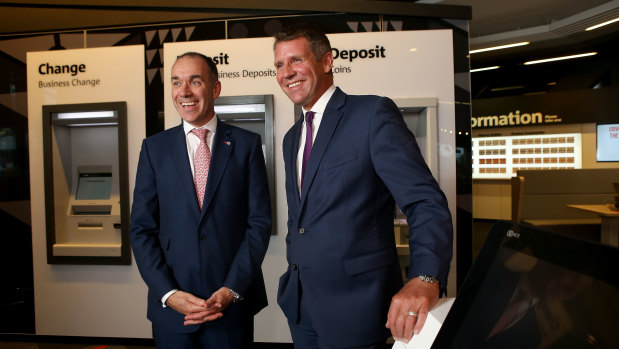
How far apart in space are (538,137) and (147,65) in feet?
31.1

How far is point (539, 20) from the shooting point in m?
7.24

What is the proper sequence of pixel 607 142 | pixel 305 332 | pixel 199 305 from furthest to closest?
1. pixel 607 142
2. pixel 199 305
3. pixel 305 332

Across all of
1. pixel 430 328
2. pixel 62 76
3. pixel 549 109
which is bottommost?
pixel 430 328

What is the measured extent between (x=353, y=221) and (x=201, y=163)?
0.88 m

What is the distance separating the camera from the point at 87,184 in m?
3.70

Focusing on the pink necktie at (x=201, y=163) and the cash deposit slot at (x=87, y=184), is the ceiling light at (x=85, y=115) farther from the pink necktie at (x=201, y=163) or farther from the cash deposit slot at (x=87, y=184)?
the pink necktie at (x=201, y=163)

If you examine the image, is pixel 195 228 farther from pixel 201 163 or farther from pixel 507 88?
pixel 507 88

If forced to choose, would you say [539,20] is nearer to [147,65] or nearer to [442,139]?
[442,139]

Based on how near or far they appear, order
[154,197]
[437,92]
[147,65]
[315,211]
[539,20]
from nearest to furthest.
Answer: [315,211], [154,197], [437,92], [147,65], [539,20]

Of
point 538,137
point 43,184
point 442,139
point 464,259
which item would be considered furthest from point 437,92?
point 538,137

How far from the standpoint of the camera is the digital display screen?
28.3ft

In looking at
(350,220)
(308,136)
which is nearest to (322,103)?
(308,136)

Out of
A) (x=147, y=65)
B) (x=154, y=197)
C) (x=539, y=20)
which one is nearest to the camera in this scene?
(x=154, y=197)

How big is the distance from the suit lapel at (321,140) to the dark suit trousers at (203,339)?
0.77 metres
